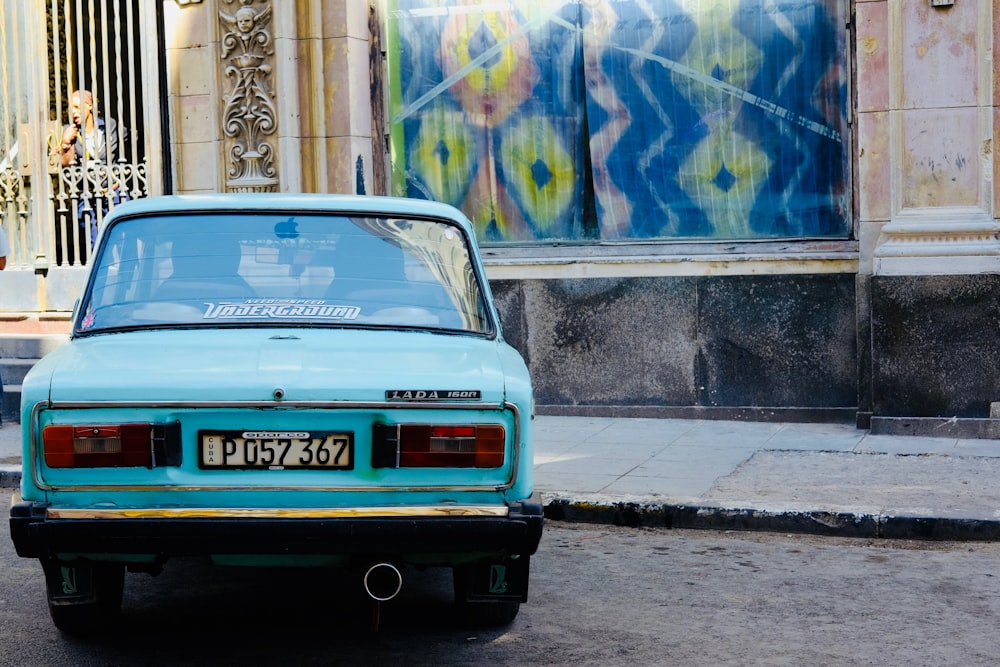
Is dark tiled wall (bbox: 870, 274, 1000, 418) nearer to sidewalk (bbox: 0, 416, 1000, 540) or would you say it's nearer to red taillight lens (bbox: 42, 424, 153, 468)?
sidewalk (bbox: 0, 416, 1000, 540)

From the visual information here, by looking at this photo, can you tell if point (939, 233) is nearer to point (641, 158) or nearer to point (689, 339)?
point (689, 339)

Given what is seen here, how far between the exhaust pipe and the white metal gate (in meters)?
8.55

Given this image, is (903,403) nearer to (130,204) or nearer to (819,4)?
(819,4)

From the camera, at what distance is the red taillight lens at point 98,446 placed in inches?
172

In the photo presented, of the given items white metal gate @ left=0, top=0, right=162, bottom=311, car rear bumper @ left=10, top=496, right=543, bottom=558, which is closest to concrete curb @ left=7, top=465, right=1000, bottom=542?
car rear bumper @ left=10, top=496, right=543, bottom=558

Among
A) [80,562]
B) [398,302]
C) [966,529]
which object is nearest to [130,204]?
[398,302]

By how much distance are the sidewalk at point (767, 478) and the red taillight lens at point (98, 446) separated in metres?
3.46


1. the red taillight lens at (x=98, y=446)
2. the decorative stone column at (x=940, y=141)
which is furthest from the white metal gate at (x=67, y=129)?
the red taillight lens at (x=98, y=446)

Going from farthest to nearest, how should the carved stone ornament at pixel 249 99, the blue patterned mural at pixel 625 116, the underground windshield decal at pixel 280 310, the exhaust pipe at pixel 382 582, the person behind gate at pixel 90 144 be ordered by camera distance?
the person behind gate at pixel 90 144, the carved stone ornament at pixel 249 99, the blue patterned mural at pixel 625 116, the underground windshield decal at pixel 280 310, the exhaust pipe at pixel 382 582

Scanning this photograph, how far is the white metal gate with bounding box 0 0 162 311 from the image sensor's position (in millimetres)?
12594

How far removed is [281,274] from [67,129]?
8426 mm

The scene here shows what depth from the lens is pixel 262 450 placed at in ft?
14.5

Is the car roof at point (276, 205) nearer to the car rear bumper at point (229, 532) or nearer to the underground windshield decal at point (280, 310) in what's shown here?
the underground windshield decal at point (280, 310)

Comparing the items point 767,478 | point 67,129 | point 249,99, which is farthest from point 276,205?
point 67,129
